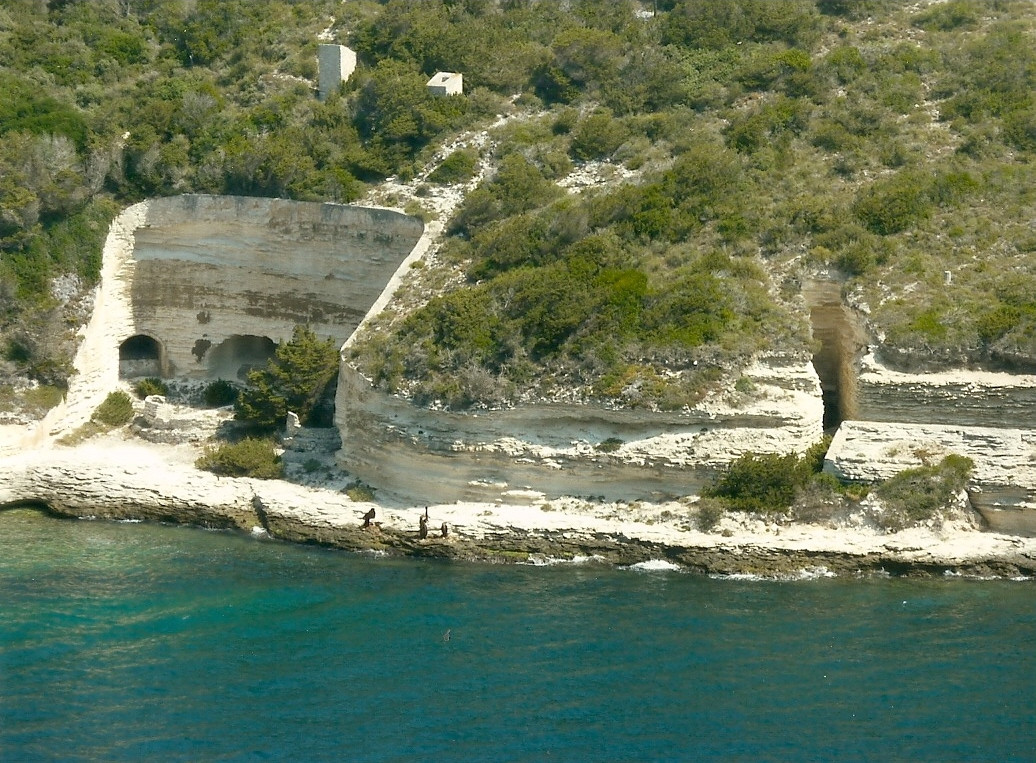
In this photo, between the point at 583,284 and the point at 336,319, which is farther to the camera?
the point at 336,319

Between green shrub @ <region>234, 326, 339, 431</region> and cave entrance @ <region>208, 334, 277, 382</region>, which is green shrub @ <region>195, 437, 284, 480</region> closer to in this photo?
green shrub @ <region>234, 326, 339, 431</region>

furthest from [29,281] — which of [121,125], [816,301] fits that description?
[816,301]

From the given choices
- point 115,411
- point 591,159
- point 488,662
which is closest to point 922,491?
point 488,662

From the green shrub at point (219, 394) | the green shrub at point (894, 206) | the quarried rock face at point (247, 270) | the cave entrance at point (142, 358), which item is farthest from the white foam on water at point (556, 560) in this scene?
the cave entrance at point (142, 358)

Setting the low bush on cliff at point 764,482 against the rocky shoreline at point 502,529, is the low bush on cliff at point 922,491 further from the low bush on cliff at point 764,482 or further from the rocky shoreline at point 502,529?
the low bush on cliff at point 764,482

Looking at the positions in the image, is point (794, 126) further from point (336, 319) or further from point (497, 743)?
point (497, 743)

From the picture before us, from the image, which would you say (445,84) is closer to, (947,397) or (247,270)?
(247,270)

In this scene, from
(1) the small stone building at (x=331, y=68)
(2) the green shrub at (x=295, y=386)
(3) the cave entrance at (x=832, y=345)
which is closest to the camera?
(3) the cave entrance at (x=832, y=345)
